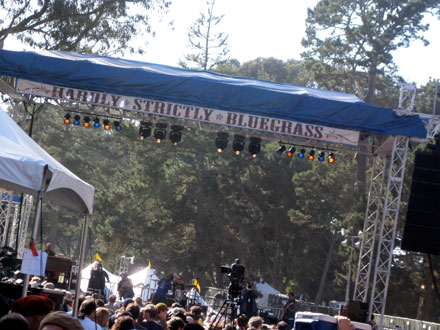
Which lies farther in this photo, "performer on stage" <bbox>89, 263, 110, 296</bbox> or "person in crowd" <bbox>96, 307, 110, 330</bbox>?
"performer on stage" <bbox>89, 263, 110, 296</bbox>

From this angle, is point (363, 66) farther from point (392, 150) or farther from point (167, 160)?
point (392, 150)

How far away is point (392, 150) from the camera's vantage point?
14695 mm

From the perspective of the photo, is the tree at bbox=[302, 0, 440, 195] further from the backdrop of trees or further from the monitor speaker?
the monitor speaker

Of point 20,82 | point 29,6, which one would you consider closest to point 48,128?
point 29,6

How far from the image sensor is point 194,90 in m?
14.9

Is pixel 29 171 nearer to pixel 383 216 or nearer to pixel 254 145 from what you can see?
pixel 383 216

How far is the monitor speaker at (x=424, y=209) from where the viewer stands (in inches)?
542

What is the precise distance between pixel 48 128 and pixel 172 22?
25380 millimetres

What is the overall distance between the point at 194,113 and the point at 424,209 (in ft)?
16.8

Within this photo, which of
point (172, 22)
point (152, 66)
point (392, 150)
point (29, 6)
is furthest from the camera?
point (172, 22)

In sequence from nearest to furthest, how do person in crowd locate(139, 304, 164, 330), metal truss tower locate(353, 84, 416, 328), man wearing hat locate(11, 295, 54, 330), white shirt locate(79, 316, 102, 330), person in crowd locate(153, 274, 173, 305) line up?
man wearing hat locate(11, 295, 54, 330), white shirt locate(79, 316, 102, 330), person in crowd locate(139, 304, 164, 330), metal truss tower locate(353, 84, 416, 328), person in crowd locate(153, 274, 173, 305)

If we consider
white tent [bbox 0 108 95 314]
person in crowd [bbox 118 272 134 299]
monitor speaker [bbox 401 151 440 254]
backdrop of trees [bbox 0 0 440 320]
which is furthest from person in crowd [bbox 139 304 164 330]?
backdrop of trees [bbox 0 0 440 320]

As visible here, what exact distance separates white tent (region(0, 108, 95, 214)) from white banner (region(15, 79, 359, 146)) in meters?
6.33

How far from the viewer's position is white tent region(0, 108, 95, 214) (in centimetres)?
689
